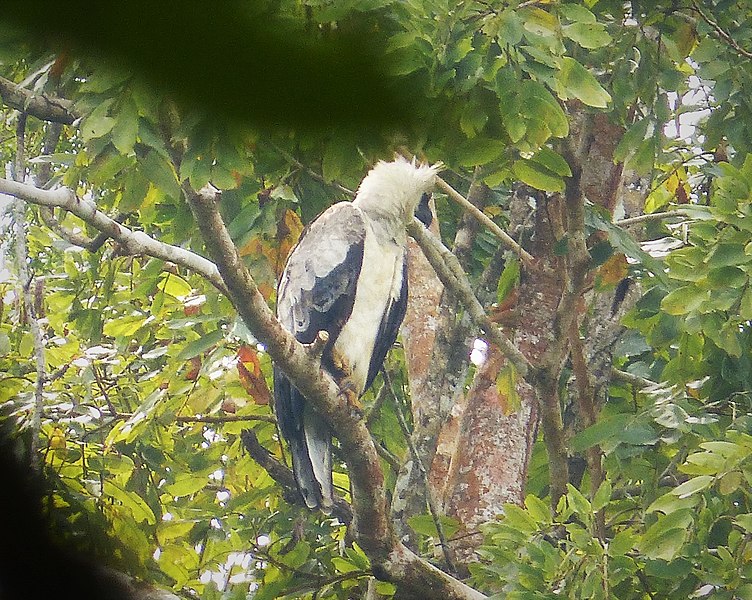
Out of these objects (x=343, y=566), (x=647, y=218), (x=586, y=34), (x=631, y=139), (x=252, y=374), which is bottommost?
(x=343, y=566)

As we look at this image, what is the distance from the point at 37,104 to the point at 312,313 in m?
0.42

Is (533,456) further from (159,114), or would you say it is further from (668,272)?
(159,114)

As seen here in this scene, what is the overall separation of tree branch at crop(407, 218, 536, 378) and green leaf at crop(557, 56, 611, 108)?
239 mm

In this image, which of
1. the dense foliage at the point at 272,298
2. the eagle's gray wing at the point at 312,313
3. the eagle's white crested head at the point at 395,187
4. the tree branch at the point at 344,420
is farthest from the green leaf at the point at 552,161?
the tree branch at the point at 344,420

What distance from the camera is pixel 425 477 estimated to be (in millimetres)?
1095

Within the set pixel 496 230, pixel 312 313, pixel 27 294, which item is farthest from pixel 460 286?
pixel 27 294

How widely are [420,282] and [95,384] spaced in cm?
42

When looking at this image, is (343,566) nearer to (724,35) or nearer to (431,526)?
(431,526)

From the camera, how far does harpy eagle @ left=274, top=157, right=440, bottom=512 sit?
3.61 feet

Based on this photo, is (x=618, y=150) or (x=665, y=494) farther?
(x=618, y=150)

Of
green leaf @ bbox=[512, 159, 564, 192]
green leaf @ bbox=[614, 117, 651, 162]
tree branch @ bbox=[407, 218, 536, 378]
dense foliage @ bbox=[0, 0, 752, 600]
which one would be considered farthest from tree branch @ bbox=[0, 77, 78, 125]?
green leaf @ bbox=[614, 117, 651, 162]

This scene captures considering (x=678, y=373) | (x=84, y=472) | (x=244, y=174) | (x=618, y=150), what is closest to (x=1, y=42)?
(x=244, y=174)

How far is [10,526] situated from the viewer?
1.15 m

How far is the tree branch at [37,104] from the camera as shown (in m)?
1.10
